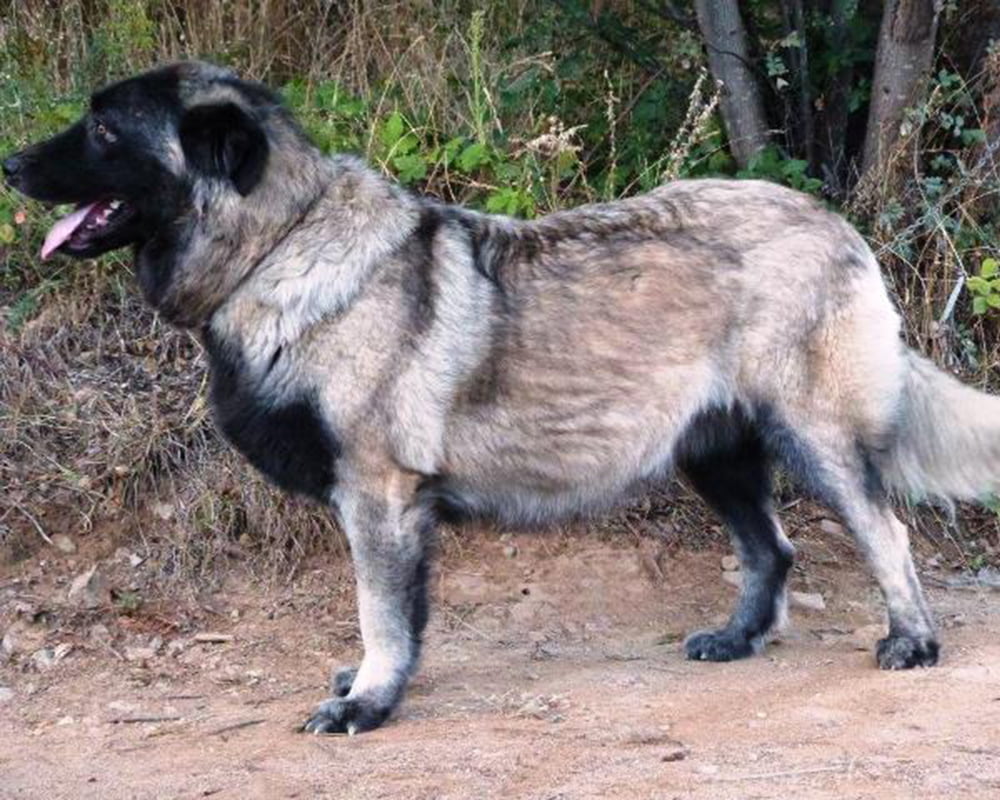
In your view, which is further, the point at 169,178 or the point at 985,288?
the point at 985,288

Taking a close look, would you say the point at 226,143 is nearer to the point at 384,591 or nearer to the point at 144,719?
the point at 384,591

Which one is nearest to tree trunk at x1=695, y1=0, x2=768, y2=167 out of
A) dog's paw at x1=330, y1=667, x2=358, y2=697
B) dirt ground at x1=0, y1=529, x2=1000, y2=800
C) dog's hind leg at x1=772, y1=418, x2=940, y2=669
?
dirt ground at x1=0, y1=529, x2=1000, y2=800

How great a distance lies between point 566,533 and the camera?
20.9ft

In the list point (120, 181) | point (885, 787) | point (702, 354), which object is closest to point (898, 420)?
point (702, 354)

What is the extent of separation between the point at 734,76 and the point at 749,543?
2.28 meters

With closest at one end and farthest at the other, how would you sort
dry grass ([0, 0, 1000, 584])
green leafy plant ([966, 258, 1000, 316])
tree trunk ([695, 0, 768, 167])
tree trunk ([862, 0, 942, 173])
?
dry grass ([0, 0, 1000, 584]) < green leafy plant ([966, 258, 1000, 316]) < tree trunk ([862, 0, 942, 173]) < tree trunk ([695, 0, 768, 167])

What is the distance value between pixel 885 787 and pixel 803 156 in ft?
12.8

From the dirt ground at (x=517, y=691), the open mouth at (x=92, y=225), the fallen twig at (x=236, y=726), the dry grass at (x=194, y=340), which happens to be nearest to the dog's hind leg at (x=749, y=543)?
the dirt ground at (x=517, y=691)

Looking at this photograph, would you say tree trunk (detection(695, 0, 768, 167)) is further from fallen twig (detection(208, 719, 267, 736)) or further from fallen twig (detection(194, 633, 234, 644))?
fallen twig (detection(208, 719, 267, 736))

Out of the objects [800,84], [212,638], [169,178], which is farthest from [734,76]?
[212,638]

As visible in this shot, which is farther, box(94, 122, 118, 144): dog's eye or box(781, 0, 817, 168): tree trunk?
box(781, 0, 817, 168): tree trunk

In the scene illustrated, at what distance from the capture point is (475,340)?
5023 millimetres

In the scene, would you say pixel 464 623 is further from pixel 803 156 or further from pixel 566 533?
pixel 803 156

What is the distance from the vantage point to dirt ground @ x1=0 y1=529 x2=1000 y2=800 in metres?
4.33
